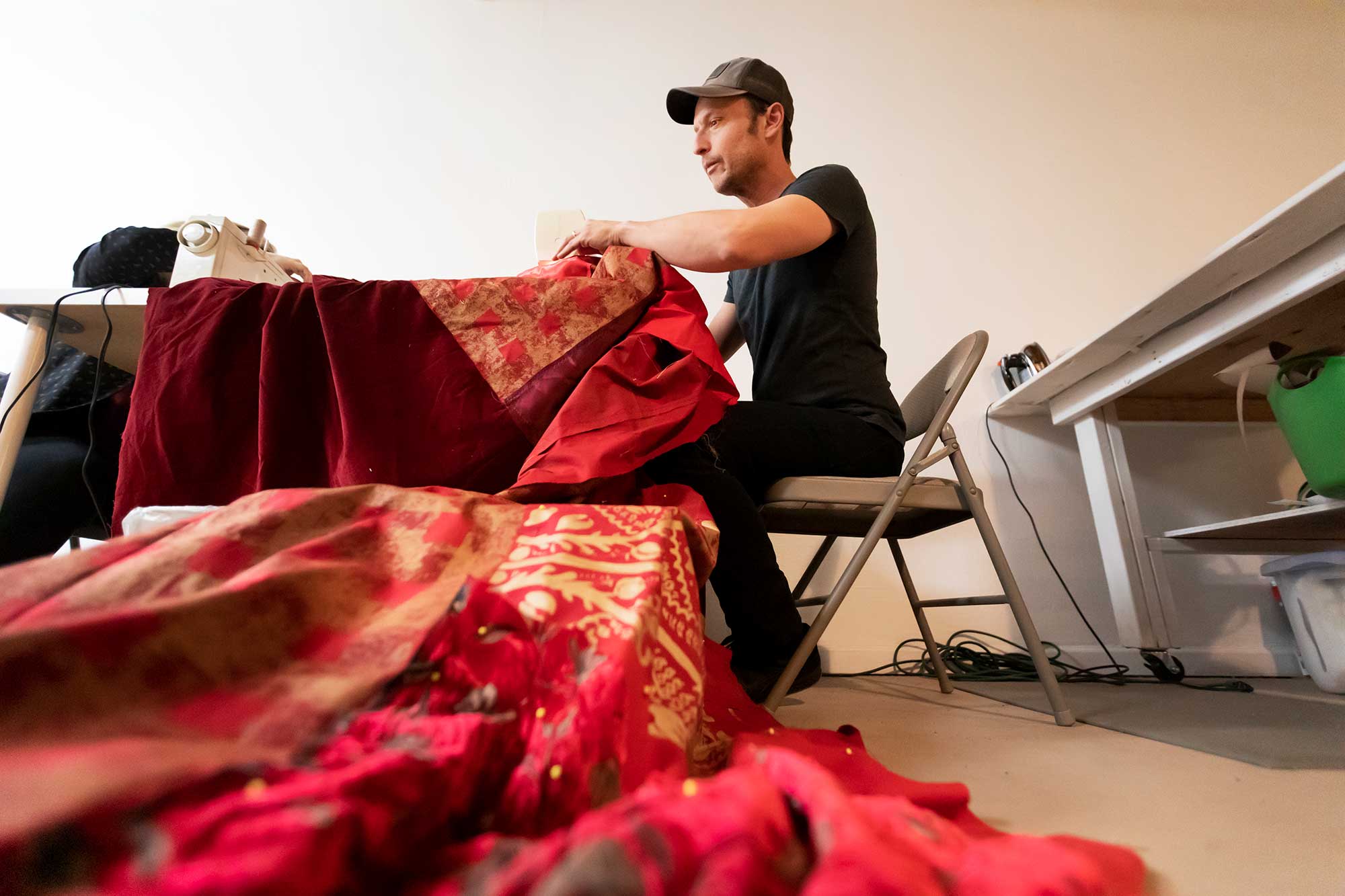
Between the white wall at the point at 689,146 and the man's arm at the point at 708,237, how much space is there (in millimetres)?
911

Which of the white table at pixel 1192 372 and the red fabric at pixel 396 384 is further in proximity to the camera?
the white table at pixel 1192 372

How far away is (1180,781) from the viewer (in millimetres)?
673

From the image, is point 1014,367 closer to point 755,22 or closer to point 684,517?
point 755,22

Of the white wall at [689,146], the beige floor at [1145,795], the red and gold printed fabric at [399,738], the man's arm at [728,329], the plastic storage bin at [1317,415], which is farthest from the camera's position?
the white wall at [689,146]

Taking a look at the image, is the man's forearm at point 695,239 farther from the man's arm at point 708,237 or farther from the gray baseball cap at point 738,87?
the gray baseball cap at point 738,87

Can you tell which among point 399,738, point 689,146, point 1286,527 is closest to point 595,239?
point 399,738

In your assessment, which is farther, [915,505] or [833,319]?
[833,319]

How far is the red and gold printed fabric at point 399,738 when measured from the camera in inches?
8.9

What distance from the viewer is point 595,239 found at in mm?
908

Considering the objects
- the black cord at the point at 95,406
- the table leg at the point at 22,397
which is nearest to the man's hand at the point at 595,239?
the black cord at the point at 95,406

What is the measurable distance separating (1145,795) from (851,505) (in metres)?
0.48

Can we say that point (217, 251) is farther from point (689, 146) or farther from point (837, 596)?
point (689, 146)

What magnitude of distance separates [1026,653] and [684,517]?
143 cm

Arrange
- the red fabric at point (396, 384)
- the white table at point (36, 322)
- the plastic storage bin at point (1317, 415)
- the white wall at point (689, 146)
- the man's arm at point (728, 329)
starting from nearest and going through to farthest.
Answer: the red fabric at point (396, 384) → the white table at point (36, 322) → the plastic storage bin at point (1317, 415) → the man's arm at point (728, 329) → the white wall at point (689, 146)
